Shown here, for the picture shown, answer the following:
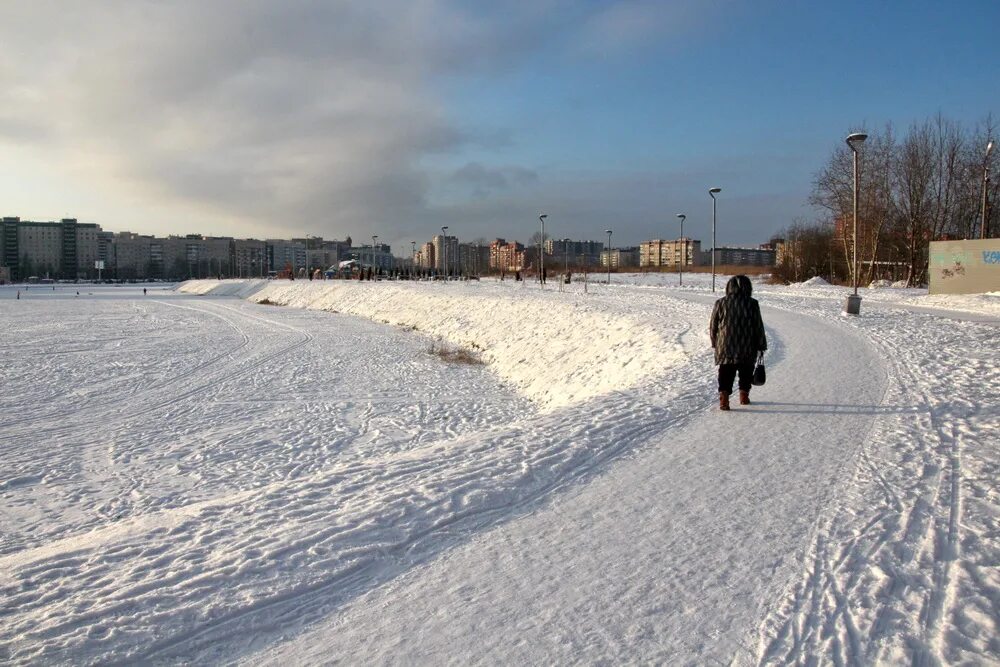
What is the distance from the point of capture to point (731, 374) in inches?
305

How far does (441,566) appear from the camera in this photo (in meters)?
4.02

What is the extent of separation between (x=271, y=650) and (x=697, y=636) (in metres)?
2.24

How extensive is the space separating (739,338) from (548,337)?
39.7ft

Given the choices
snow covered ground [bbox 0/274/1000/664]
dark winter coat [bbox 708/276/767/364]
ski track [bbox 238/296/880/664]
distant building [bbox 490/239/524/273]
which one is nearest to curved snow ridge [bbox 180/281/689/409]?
→ snow covered ground [bbox 0/274/1000/664]

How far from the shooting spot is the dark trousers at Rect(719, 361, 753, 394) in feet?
25.2

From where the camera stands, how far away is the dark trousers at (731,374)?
7.69 metres

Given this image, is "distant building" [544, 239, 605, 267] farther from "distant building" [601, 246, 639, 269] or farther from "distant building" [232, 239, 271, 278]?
"distant building" [232, 239, 271, 278]

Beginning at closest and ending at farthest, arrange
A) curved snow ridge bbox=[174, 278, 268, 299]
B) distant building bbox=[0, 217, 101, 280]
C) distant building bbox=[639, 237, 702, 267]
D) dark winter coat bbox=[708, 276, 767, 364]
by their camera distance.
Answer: dark winter coat bbox=[708, 276, 767, 364]
curved snow ridge bbox=[174, 278, 268, 299]
distant building bbox=[639, 237, 702, 267]
distant building bbox=[0, 217, 101, 280]

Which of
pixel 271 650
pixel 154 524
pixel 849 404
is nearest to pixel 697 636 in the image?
pixel 271 650

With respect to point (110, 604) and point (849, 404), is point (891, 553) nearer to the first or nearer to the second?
point (849, 404)

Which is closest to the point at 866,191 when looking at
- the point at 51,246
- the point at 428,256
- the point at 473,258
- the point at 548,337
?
the point at 548,337

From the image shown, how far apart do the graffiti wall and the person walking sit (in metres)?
23.9

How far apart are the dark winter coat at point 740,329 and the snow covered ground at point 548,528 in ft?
2.39

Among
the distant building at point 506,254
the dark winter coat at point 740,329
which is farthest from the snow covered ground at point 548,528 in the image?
the distant building at point 506,254
